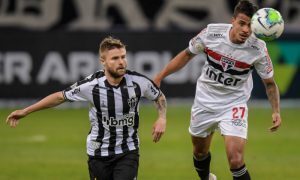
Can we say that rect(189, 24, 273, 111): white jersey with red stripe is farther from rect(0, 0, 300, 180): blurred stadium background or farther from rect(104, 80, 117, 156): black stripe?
rect(0, 0, 300, 180): blurred stadium background

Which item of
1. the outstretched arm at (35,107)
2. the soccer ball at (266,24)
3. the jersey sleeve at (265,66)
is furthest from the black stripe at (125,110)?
the jersey sleeve at (265,66)

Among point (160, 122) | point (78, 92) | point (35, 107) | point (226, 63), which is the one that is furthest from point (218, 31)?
point (35, 107)

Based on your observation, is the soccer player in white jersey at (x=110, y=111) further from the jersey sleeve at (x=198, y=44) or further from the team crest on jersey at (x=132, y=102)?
the jersey sleeve at (x=198, y=44)

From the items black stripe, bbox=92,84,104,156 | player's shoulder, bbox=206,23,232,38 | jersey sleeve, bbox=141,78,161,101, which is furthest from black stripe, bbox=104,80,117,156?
player's shoulder, bbox=206,23,232,38

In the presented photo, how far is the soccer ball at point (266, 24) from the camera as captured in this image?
9.41m

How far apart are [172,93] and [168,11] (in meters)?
2.58

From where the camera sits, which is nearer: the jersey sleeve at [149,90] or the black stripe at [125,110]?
the black stripe at [125,110]

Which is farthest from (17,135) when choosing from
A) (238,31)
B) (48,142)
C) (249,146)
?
(238,31)

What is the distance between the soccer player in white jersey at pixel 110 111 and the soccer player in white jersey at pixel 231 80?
1281 mm

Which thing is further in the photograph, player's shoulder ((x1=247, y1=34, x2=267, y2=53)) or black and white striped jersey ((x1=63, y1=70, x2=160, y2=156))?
player's shoulder ((x1=247, y1=34, x2=267, y2=53))

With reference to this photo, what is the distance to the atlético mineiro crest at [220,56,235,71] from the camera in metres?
10.1

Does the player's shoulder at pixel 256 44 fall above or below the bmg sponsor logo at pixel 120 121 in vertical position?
above

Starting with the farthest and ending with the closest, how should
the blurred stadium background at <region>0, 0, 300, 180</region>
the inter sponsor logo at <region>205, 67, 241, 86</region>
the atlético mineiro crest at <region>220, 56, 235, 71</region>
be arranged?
1. the blurred stadium background at <region>0, 0, 300, 180</region>
2. the inter sponsor logo at <region>205, 67, 241, 86</region>
3. the atlético mineiro crest at <region>220, 56, 235, 71</region>

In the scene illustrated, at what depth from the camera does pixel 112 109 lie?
8.94 metres
